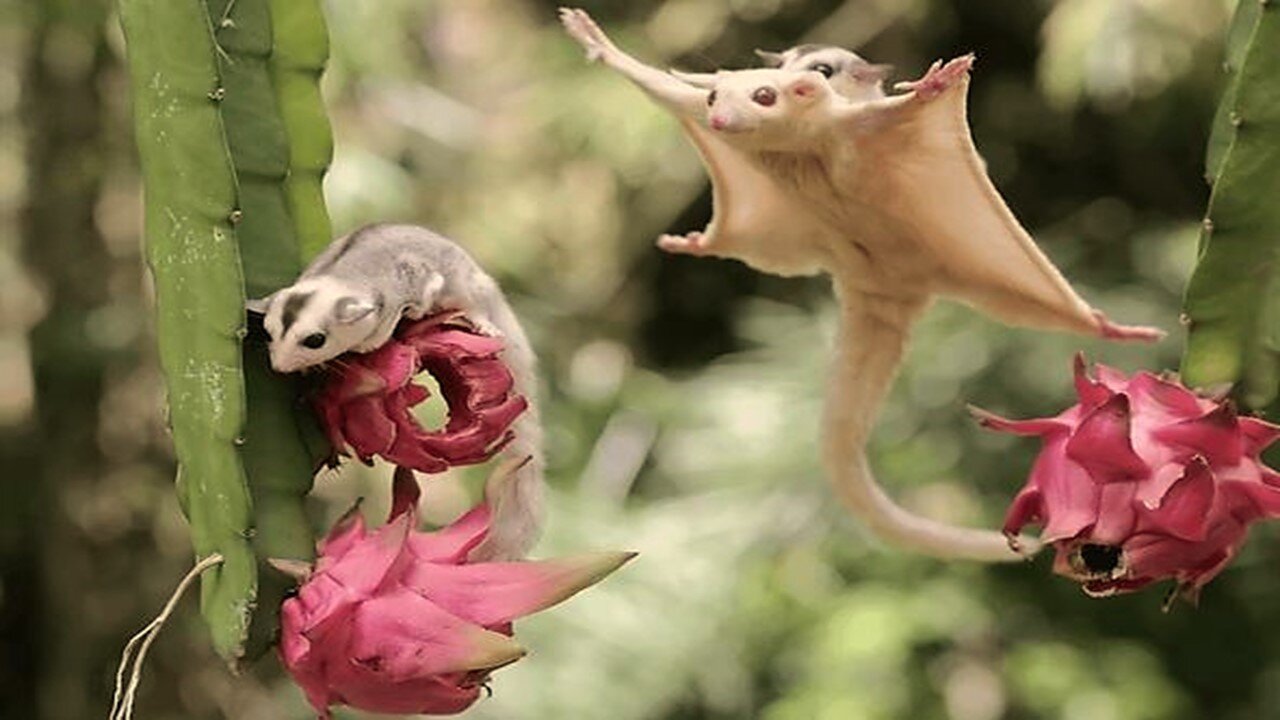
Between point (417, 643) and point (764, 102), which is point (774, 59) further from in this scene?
point (417, 643)

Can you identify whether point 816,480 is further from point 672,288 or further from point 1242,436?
point 1242,436

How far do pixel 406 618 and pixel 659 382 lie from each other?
59.2 inches

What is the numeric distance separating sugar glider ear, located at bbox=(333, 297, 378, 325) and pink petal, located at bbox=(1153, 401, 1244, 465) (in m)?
0.21

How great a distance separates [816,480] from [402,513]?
1280 mm

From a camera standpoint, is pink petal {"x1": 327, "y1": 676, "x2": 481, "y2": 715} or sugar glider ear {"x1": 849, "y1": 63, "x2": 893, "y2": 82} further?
sugar glider ear {"x1": 849, "y1": 63, "x2": 893, "y2": 82}

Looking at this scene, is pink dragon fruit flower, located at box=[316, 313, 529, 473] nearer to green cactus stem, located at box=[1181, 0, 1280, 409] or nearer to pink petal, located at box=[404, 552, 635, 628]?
pink petal, located at box=[404, 552, 635, 628]

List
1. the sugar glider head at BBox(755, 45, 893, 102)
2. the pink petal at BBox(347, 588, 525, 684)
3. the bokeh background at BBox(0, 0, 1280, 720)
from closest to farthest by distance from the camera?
the pink petal at BBox(347, 588, 525, 684)
the sugar glider head at BBox(755, 45, 893, 102)
the bokeh background at BBox(0, 0, 1280, 720)

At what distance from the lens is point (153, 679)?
6.47ft

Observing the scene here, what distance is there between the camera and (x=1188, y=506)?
53 cm

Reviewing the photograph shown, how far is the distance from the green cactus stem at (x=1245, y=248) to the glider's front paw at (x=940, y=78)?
7 cm

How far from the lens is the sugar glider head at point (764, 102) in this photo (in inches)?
22.5

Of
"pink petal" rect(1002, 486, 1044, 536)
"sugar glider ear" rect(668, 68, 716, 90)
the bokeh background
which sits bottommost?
the bokeh background

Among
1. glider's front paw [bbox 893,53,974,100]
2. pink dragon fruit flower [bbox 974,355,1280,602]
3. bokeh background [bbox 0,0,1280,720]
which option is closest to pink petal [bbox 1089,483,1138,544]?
pink dragon fruit flower [bbox 974,355,1280,602]

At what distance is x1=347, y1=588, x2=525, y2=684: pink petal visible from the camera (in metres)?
0.49
